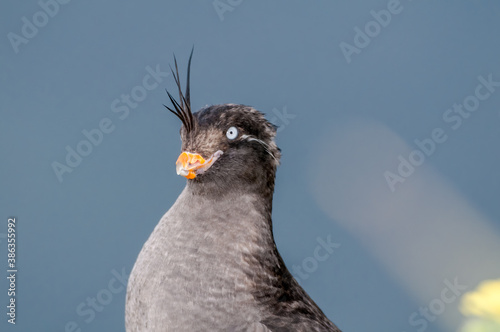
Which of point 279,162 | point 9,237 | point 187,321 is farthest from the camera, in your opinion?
point 9,237

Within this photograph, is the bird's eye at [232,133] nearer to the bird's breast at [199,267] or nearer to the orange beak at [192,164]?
the orange beak at [192,164]

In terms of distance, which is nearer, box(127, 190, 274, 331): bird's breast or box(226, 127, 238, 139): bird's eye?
box(127, 190, 274, 331): bird's breast

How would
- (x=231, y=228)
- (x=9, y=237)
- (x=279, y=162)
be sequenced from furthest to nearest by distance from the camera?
1. (x=9, y=237)
2. (x=279, y=162)
3. (x=231, y=228)

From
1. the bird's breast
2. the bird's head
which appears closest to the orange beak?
the bird's head

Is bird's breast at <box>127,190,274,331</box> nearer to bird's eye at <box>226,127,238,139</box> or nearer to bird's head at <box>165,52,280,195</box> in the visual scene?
bird's head at <box>165,52,280,195</box>

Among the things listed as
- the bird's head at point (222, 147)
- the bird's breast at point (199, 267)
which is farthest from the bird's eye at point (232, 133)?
the bird's breast at point (199, 267)

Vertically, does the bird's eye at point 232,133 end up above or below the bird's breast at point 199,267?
above

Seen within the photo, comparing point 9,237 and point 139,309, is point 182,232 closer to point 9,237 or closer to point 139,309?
point 139,309

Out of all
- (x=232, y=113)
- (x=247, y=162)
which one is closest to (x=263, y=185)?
(x=247, y=162)
